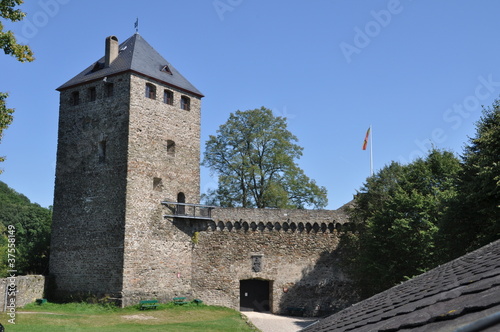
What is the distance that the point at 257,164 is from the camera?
129ft

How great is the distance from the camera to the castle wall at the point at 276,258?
29.4m

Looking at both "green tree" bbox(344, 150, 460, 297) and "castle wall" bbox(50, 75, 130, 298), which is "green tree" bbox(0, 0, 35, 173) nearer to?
"castle wall" bbox(50, 75, 130, 298)

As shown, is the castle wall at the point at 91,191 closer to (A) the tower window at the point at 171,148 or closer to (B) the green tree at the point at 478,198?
A: (A) the tower window at the point at 171,148

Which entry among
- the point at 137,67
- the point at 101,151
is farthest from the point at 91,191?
the point at 137,67

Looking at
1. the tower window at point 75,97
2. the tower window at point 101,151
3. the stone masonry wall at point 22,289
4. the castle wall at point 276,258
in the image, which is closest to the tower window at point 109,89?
the tower window at point 75,97

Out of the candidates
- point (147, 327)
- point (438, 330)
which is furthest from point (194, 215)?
point (438, 330)

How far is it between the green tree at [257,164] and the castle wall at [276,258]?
313 inches

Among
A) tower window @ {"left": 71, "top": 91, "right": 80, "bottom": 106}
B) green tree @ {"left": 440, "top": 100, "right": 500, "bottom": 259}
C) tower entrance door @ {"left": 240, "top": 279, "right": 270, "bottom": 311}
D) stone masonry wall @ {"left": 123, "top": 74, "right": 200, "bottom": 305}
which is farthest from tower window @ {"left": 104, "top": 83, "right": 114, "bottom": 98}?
green tree @ {"left": 440, "top": 100, "right": 500, "bottom": 259}

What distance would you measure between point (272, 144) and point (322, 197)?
554 centimetres

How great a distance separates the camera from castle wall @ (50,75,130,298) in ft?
87.8

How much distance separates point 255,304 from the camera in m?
30.7

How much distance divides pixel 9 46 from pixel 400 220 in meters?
18.3

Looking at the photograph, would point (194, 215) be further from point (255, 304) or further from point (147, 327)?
point (147, 327)

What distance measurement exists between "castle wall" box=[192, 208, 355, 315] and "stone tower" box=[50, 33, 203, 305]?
136 cm
